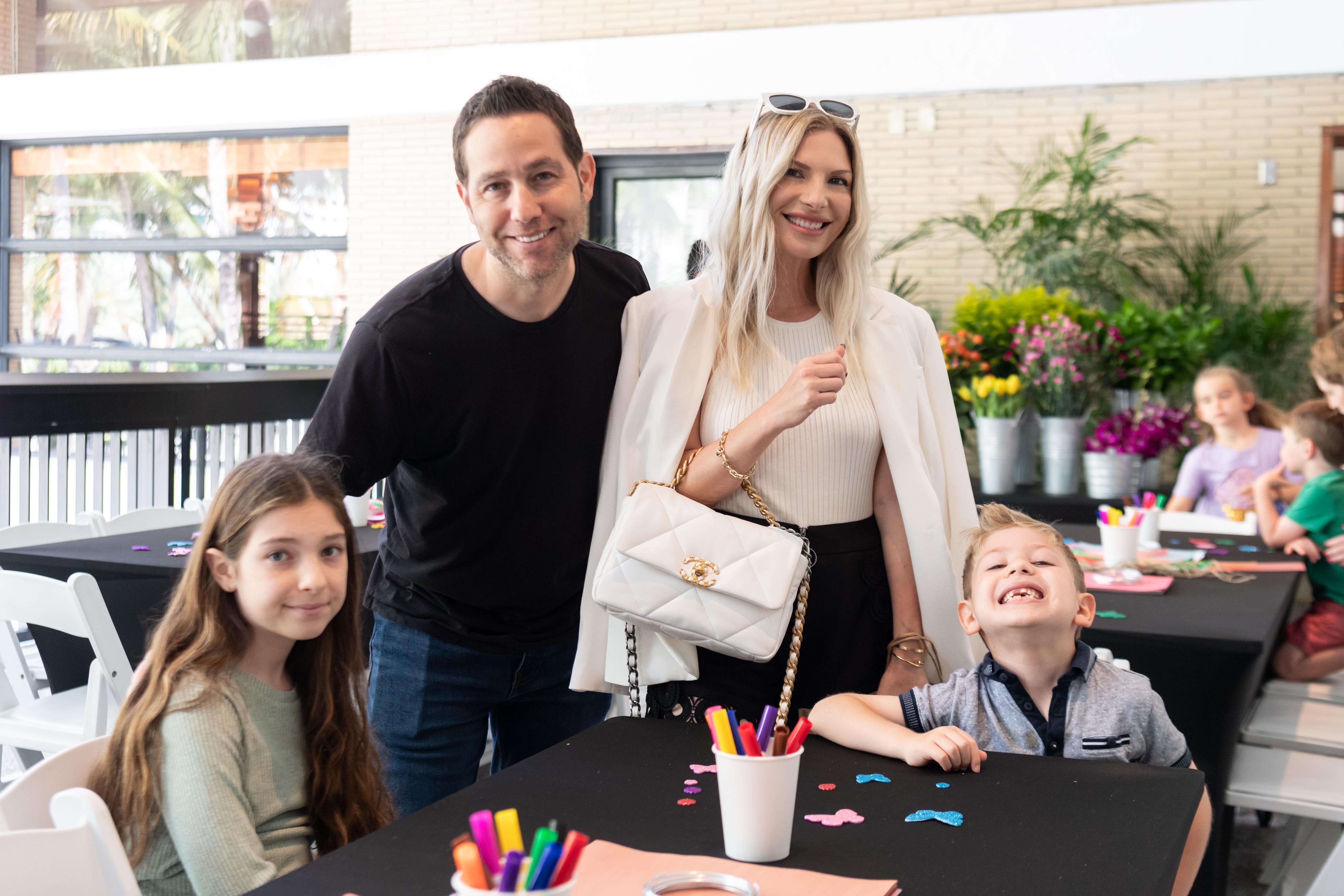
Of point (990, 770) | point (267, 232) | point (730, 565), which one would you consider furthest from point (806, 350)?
point (267, 232)

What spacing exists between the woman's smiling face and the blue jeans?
75 centimetres

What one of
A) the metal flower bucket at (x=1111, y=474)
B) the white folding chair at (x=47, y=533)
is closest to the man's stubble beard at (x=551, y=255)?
the white folding chair at (x=47, y=533)

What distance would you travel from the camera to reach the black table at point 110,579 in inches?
122

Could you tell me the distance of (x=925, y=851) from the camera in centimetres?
118

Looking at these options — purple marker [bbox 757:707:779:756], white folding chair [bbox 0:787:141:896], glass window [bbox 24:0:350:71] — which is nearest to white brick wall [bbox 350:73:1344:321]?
glass window [bbox 24:0:350:71]

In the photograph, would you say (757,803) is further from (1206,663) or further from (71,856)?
(1206,663)

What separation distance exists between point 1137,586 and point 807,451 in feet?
4.83

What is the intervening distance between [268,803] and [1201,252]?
7847 mm

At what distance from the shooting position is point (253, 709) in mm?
1624

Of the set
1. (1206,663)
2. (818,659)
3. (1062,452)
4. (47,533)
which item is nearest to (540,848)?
(818,659)

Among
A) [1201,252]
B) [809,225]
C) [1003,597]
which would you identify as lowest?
[1003,597]

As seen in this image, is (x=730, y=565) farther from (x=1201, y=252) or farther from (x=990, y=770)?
(x=1201, y=252)

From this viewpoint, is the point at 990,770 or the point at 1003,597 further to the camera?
the point at 1003,597

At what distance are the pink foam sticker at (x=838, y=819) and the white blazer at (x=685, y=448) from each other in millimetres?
520
